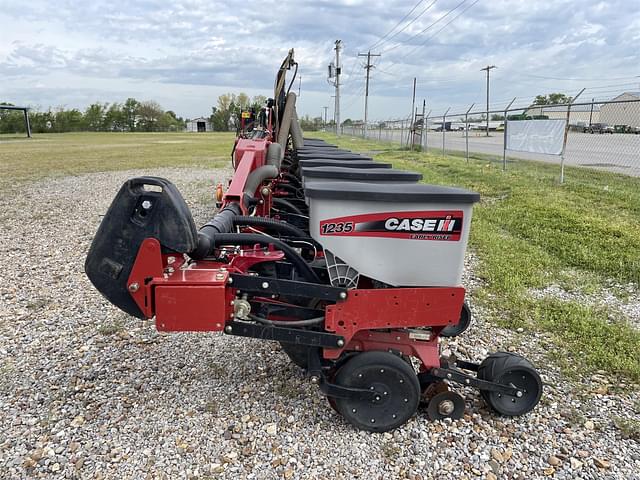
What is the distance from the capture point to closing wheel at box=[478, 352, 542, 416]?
2.64m

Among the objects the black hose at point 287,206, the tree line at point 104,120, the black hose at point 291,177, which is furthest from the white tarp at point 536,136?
the tree line at point 104,120

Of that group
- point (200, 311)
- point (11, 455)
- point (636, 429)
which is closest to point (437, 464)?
point (636, 429)

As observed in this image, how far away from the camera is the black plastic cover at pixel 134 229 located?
2205 mm

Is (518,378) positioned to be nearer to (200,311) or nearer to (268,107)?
(200,311)

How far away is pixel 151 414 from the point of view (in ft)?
8.87

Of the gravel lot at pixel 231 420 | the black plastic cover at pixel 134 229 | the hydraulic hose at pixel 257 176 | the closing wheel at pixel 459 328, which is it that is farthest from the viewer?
the hydraulic hose at pixel 257 176

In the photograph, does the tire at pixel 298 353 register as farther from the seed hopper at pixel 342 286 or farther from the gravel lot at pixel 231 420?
the gravel lot at pixel 231 420

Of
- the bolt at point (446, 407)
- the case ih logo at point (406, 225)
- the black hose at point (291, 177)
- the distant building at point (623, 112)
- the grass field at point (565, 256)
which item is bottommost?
the bolt at point (446, 407)

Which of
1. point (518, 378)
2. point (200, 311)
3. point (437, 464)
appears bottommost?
point (437, 464)

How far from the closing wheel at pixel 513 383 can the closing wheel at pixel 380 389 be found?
1.55 feet

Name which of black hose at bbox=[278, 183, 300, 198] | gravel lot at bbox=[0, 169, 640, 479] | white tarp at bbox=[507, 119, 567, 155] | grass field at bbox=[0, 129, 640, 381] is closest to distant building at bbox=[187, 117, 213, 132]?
white tarp at bbox=[507, 119, 567, 155]

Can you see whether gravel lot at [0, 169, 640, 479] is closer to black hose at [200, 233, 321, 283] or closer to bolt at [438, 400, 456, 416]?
bolt at [438, 400, 456, 416]

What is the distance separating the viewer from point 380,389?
98.4 inches

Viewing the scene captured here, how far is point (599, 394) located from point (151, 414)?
2629 mm
